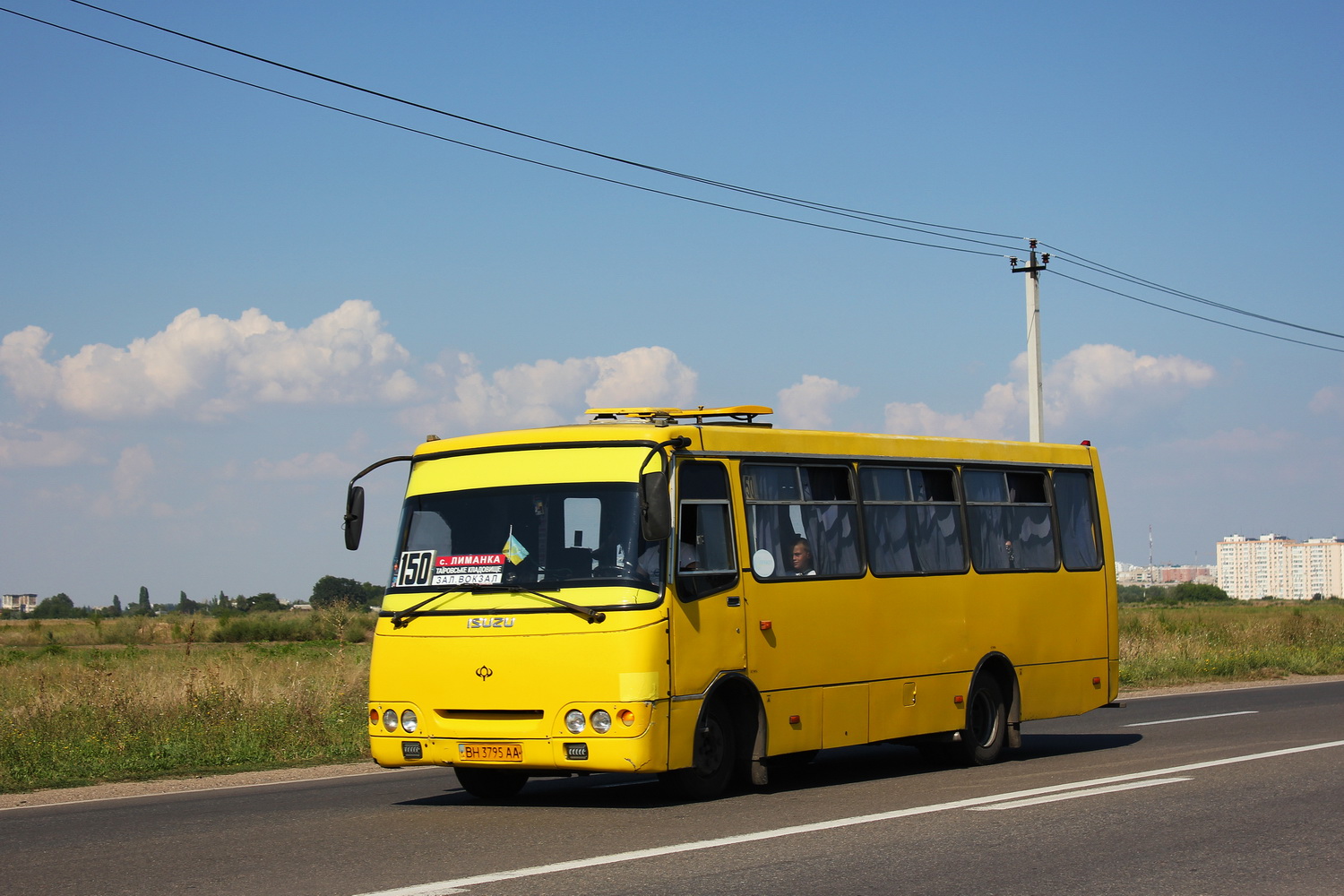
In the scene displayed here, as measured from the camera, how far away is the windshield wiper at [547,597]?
35.2 ft

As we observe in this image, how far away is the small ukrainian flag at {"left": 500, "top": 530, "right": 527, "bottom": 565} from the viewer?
1130cm

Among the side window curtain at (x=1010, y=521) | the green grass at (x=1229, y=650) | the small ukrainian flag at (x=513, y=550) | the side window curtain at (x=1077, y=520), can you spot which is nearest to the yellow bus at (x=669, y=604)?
the small ukrainian flag at (x=513, y=550)

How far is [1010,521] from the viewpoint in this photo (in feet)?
50.4

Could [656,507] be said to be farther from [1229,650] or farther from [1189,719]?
[1229,650]

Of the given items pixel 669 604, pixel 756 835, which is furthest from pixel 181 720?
pixel 756 835

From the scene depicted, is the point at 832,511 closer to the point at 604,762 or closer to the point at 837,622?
the point at 837,622

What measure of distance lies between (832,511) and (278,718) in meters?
8.34

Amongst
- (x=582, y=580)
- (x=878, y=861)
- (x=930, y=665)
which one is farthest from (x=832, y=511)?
(x=878, y=861)

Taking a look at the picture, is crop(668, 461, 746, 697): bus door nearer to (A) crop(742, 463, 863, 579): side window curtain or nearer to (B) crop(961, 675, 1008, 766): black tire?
(A) crop(742, 463, 863, 579): side window curtain

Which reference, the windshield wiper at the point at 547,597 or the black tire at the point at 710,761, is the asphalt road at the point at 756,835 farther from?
the windshield wiper at the point at 547,597

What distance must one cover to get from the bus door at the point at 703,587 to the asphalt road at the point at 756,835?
1025 millimetres

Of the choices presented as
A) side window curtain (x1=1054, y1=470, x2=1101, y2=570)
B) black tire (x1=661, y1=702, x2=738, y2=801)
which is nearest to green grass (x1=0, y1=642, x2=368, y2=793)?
black tire (x1=661, y1=702, x2=738, y2=801)

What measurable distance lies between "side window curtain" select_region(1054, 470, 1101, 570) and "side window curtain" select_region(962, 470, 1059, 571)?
0.98 ft

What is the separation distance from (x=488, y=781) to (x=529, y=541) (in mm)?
2163
